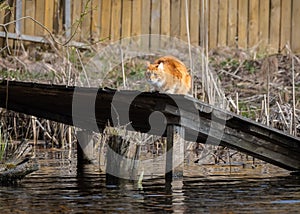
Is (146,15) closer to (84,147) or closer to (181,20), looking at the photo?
(181,20)

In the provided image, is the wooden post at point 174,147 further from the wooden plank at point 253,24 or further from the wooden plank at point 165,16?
the wooden plank at point 253,24

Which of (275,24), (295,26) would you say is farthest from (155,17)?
(295,26)

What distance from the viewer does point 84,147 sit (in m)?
9.37

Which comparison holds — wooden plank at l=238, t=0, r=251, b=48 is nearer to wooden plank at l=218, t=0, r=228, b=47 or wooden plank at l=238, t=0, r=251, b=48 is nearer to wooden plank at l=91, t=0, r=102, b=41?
wooden plank at l=218, t=0, r=228, b=47

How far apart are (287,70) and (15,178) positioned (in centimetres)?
751

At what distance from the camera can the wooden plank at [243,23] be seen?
1630cm

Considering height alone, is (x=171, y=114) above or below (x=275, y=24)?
below

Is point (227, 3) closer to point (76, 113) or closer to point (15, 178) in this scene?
point (76, 113)

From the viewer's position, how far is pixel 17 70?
1287 cm

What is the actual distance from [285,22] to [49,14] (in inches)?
179

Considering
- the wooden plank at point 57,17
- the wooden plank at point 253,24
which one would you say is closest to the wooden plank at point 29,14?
the wooden plank at point 57,17

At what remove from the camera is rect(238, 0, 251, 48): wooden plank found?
53.5 feet

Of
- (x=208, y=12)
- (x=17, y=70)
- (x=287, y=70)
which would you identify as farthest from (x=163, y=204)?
(x=208, y=12)

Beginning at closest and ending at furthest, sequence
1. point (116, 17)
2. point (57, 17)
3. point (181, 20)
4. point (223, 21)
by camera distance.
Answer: point (57, 17)
point (116, 17)
point (181, 20)
point (223, 21)
